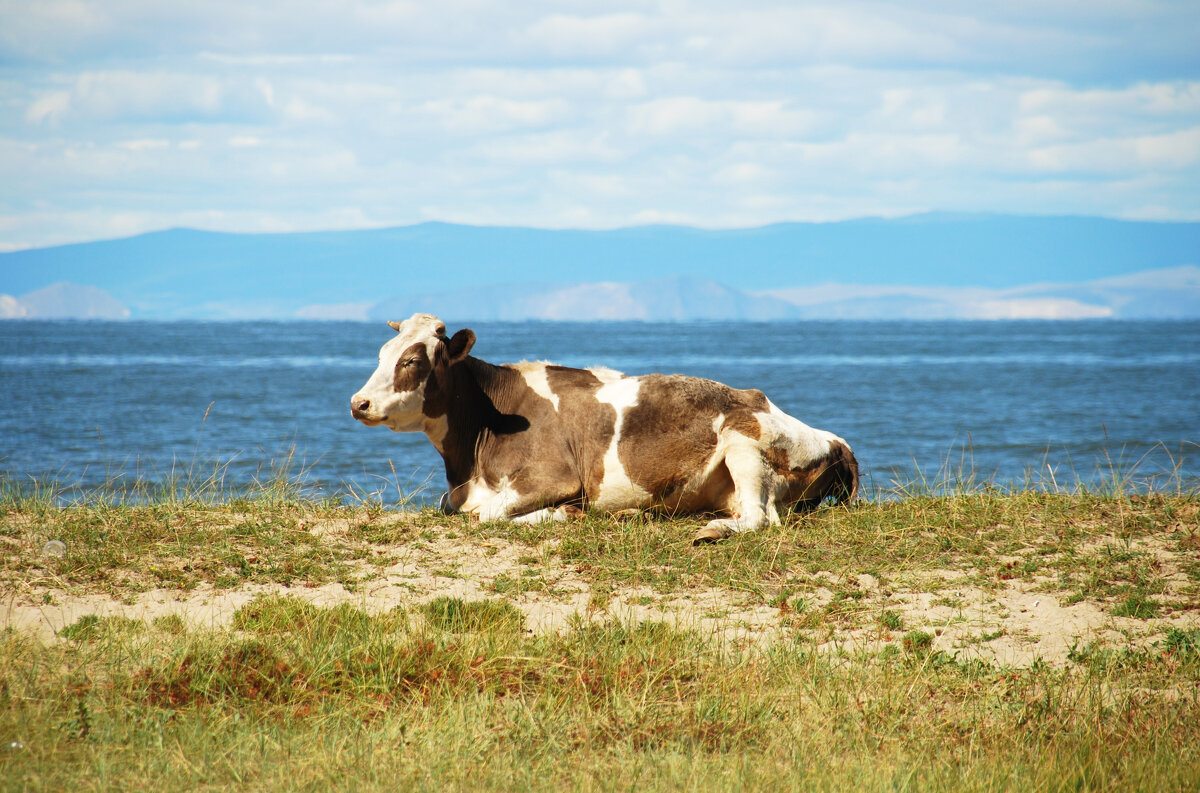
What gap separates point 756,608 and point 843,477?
3.21 metres

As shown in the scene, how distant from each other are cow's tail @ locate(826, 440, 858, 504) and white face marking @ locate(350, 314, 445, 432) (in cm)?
373

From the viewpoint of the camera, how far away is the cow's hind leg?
895 cm

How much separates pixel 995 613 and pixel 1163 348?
12178 centimetres

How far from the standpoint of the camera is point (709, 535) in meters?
8.45

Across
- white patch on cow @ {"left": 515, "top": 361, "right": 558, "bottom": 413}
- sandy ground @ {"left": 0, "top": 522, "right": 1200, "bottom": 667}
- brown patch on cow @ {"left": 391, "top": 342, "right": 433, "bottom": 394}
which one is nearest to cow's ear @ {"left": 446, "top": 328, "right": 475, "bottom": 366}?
brown patch on cow @ {"left": 391, "top": 342, "right": 433, "bottom": 394}

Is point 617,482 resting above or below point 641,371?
above

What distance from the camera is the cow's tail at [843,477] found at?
9.84 metres

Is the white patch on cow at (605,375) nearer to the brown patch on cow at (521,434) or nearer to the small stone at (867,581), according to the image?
the brown patch on cow at (521,434)

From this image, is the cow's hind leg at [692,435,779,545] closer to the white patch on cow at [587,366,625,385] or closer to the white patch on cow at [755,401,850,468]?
the white patch on cow at [755,401,850,468]

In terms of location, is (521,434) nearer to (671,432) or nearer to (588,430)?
(588,430)

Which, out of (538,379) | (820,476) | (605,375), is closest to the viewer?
(820,476)

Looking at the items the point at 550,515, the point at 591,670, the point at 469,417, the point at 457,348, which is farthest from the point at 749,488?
the point at 591,670

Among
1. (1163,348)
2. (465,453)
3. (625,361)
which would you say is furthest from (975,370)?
(465,453)

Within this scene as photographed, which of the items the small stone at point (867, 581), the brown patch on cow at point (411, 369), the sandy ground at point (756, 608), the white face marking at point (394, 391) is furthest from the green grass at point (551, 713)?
the brown patch on cow at point (411, 369)
